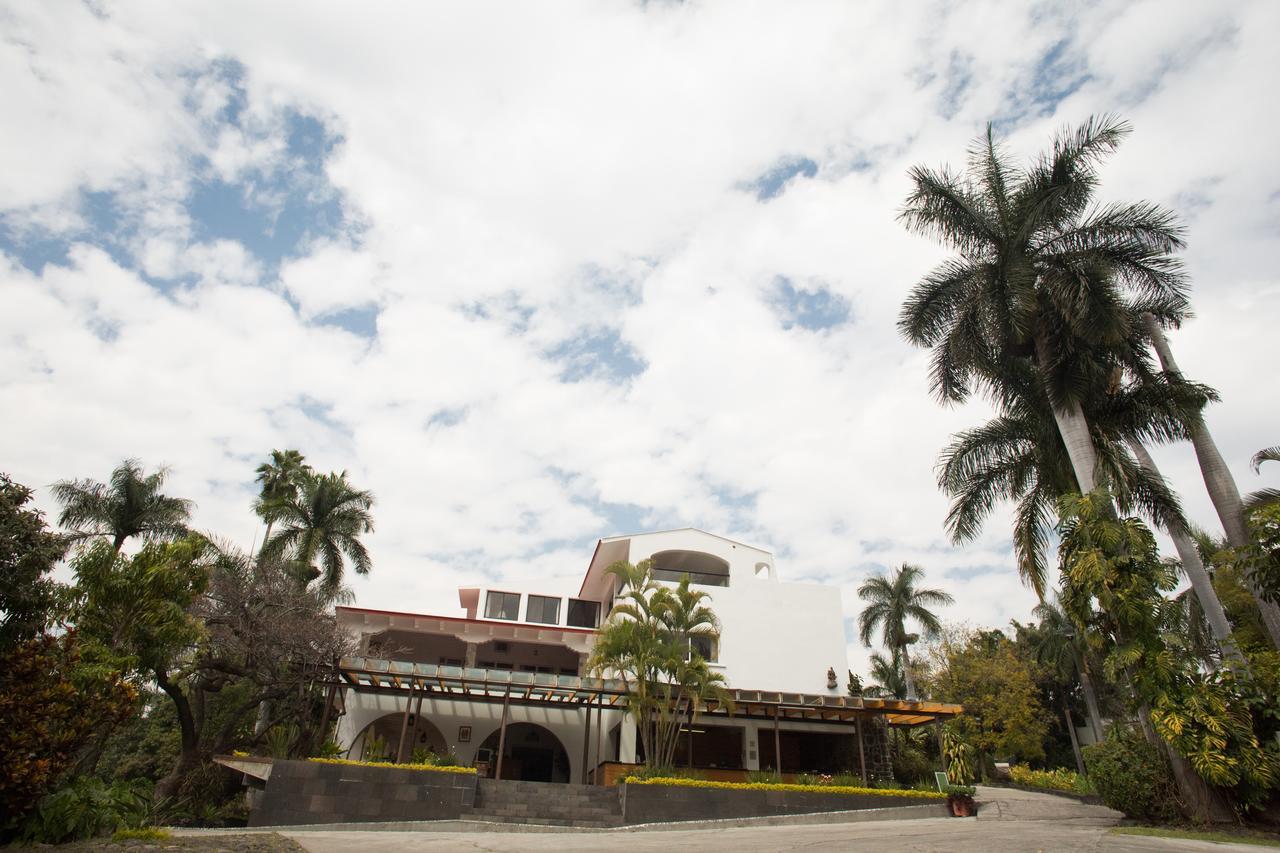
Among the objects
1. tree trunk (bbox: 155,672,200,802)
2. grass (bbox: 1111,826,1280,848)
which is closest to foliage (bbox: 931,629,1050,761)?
grass (bbox: 1111,826,1280,848)

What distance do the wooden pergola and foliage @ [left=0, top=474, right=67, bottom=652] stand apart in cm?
1101

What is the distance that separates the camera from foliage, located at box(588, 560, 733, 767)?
1914cm

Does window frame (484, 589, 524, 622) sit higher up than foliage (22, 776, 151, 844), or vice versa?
window frame (484, 589, 524, 622)

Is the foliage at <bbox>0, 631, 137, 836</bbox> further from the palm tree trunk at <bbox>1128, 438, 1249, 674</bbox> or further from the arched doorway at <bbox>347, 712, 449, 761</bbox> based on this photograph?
the palm tree trunk at <bbox>1128, 438, 1249, 674</bbox>

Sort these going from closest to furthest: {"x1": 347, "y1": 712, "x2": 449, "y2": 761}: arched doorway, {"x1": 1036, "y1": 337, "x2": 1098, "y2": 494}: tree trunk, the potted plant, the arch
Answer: {"x1": 1036, "y1": 337, "x2": 1098, "y2": 494}: tree trunk, the potted plant, {"x1": 347, "y1": 712, "x2": 449, "y2": 761}: arched doorway, the arch

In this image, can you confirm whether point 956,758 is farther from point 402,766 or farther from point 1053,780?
point 402,766

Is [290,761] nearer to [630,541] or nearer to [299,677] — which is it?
[299,677]

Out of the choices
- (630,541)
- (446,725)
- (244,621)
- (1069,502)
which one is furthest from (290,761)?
(1069,502)

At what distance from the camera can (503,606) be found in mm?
30844

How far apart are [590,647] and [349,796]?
10637mm

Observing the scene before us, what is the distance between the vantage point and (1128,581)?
Answer: 13836mm

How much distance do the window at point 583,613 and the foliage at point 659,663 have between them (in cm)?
1180

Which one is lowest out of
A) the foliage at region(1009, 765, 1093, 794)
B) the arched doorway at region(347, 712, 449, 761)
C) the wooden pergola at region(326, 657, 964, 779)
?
the foliage at region(1009, 765, 1093, 794)

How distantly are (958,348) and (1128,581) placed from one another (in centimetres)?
667
